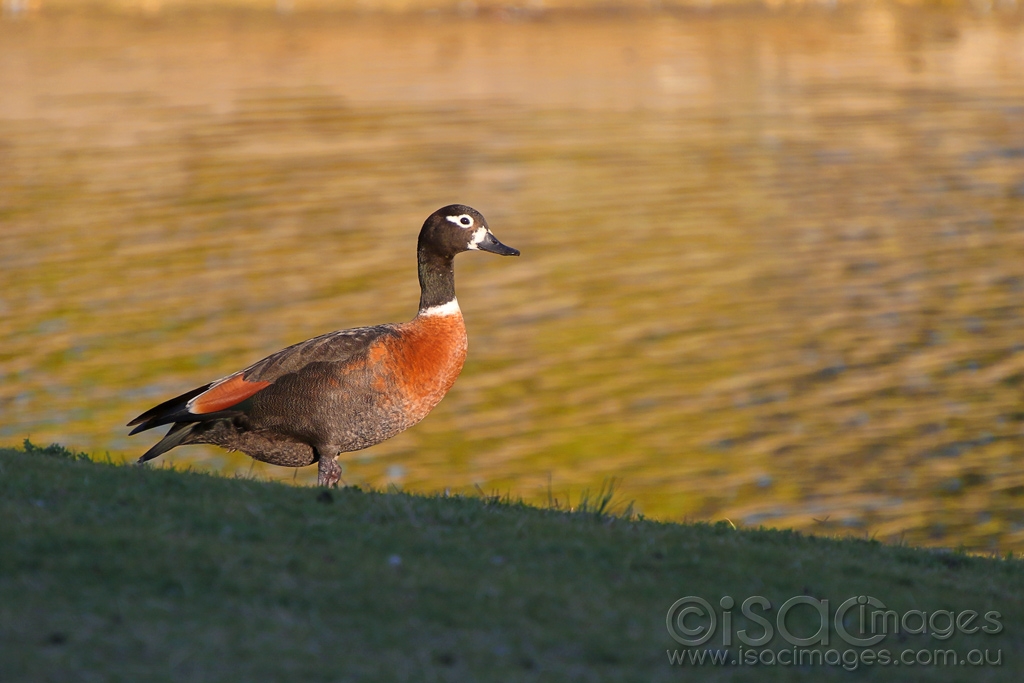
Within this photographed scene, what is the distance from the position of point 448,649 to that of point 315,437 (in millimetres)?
4676

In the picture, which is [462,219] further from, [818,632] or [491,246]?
[818,632]

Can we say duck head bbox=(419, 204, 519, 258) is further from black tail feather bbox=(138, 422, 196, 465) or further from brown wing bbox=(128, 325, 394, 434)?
black tail feather bbox=(138, 422, 196, 465)

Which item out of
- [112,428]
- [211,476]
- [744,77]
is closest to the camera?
[211,476]

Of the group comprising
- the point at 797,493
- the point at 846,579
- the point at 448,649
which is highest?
Result: the point at 448,649

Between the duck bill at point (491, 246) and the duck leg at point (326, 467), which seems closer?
the duck leg at point (326, 467)

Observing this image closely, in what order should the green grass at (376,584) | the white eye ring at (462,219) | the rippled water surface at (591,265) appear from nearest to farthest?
the green grass at (376,584)
the white eye ring at (462,219)
the rippled water surface at (591,265)

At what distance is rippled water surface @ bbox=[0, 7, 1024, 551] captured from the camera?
1767 cm

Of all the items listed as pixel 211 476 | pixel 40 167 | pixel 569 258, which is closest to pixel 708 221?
pixel 569 258

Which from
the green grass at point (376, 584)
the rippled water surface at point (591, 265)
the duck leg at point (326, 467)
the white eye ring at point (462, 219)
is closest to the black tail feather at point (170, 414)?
the duck leg at point (326, 467)

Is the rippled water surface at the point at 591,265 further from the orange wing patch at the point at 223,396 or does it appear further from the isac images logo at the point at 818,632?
the isac images logo at the point at 818,632

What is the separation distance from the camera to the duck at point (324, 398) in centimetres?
1060

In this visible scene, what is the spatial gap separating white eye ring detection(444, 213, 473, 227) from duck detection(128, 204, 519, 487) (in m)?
1.16

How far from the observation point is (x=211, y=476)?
947 cm

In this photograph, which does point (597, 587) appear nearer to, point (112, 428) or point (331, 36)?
point (112, 428)
